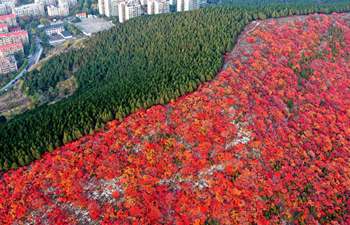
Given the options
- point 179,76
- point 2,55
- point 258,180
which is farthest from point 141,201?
point 2,55

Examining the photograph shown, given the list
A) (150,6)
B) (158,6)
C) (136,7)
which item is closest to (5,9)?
(136,7)

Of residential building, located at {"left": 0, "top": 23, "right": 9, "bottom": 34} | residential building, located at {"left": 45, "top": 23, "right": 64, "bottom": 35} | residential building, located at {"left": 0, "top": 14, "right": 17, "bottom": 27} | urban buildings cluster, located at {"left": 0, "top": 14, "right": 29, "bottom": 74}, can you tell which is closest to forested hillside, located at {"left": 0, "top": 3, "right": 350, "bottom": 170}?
urban buildings cluster, located at {"left": 0, "top": 14, "right": 29, "bottom": 74}

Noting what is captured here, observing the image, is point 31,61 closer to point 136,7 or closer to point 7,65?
point 7,65

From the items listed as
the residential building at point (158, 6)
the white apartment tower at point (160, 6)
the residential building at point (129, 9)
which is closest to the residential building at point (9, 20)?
the residential building at point (129, 9)

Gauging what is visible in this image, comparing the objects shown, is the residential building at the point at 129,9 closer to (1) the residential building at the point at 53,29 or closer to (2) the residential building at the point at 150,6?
(2) the residential building at the point at 150,6

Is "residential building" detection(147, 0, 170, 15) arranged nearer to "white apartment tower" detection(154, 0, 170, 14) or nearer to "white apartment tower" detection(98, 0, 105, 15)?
"white apartment tower" detection(154, 0, 170, 14)
